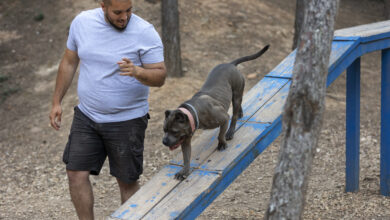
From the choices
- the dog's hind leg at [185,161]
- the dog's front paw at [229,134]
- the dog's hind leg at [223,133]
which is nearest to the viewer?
the dog's hind leg at [185,161]

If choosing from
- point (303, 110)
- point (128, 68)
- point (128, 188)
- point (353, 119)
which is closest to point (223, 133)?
point (128, 188)

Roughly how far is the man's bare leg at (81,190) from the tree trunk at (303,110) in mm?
1649

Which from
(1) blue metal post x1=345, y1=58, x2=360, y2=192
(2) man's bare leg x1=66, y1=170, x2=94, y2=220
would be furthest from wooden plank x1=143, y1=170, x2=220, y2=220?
(1) blue metal post x1=345, y1=58, x2=360, y2=192

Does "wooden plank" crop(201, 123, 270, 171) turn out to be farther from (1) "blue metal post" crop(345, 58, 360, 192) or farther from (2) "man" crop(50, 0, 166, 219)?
(1) "blue metal post" crop(345, 58, 360, 192)

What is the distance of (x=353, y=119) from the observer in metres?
5.27

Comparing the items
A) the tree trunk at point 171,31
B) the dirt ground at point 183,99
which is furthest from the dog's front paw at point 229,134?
the tree trunk at point 171,31

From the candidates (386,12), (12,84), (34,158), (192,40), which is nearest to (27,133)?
(34,158)

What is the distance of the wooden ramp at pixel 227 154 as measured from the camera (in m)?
3.69

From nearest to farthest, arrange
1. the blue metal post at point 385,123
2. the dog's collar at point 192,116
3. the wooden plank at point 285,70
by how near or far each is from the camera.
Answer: the dog's collar at point 192,116 < the wooden plank at point 285,70 < the blue metal post at point 385,123

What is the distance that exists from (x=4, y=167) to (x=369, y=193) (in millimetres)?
5219

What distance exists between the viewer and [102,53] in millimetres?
3744

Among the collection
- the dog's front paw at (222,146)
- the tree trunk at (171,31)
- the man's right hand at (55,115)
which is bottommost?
the tree trunk at (171,31)

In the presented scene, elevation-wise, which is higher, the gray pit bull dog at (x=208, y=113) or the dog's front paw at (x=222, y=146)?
the gray pit bull dog at (x=208, y=113)

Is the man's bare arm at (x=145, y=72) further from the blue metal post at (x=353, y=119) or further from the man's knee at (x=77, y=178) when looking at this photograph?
the blue metal post at (x=353, y=119)
